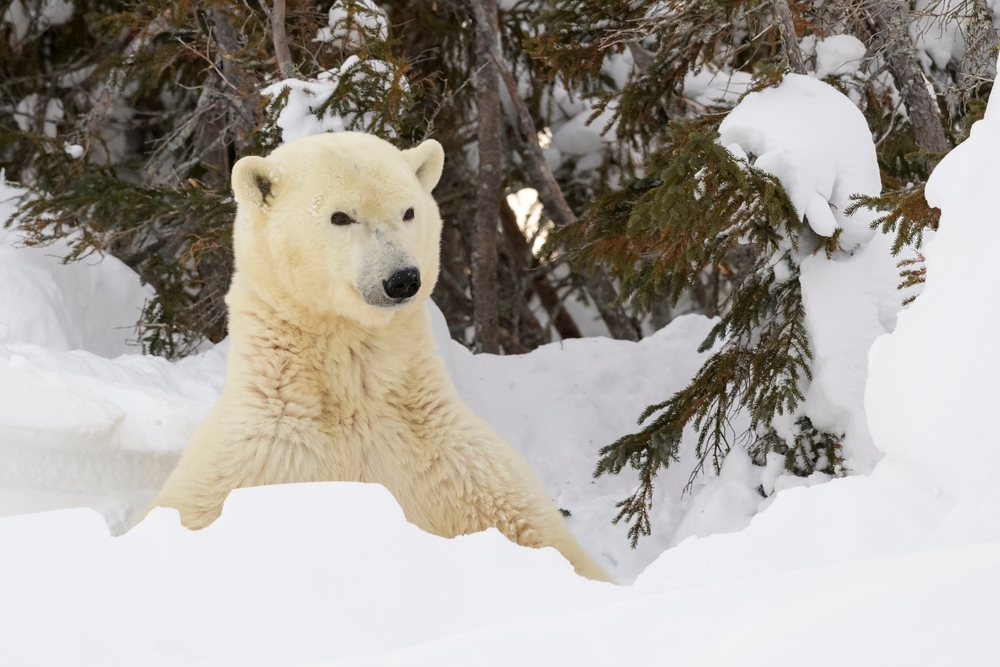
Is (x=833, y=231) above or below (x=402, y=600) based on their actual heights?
above

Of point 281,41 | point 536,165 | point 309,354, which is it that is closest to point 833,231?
point 309,354

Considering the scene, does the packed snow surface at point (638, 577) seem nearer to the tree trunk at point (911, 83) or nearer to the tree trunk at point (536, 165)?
the tree trunk at point (911, 83)

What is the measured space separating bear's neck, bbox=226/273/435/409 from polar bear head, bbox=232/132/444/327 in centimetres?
7

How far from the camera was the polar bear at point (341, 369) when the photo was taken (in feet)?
11.4

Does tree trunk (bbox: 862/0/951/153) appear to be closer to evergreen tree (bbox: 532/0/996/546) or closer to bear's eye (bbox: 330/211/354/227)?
evergreen tree (bbox: 532/0/996/546)

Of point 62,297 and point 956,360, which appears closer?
point 956,360

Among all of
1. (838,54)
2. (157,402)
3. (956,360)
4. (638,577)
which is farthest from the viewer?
(838,54)

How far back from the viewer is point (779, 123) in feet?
13.7

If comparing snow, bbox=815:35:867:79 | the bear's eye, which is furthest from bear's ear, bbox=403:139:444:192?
snow, bbox=815:35:867:79

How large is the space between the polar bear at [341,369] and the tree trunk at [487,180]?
3.97m

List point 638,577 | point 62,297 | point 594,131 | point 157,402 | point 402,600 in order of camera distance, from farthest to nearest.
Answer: point 594,131
point 62,297
point 157,402
point 638,577
point 402,600

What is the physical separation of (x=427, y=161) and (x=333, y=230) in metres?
0.72

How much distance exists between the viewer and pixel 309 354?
11.9ft

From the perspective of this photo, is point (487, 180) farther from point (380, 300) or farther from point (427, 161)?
point (380, 300)
